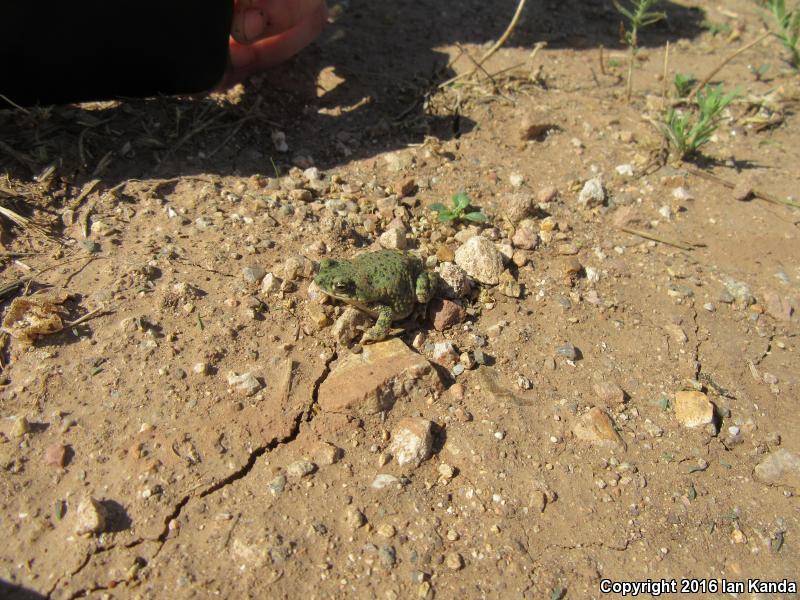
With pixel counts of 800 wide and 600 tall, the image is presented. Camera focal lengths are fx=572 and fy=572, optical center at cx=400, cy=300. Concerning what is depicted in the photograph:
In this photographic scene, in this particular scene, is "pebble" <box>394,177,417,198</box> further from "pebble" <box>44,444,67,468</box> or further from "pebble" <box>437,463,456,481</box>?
"pebble" <box>44,444,67,468</box>

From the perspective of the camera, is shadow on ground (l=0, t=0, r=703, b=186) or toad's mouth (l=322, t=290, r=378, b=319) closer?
toad's mouth (l=322, t=290, r=378, b=319)

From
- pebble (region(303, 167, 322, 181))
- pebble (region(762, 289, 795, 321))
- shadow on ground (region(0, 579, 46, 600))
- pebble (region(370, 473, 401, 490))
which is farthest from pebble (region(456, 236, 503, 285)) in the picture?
shadow on ground (region(0, 579, 46, 600))

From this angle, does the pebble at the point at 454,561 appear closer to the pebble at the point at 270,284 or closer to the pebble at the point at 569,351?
the pebble at the point at 569,351

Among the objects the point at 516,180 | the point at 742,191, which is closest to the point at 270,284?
the point at 516,180

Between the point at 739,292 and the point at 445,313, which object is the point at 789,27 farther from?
the point at 445,313

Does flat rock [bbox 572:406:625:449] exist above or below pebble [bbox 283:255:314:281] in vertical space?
below

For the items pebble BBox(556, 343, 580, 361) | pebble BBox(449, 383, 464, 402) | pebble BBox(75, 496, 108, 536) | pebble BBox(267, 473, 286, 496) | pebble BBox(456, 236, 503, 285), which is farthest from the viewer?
pebble BBox(456, 236, 503, 285)

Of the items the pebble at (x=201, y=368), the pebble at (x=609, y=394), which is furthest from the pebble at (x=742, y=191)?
the pebble at (x=201, y=368)
